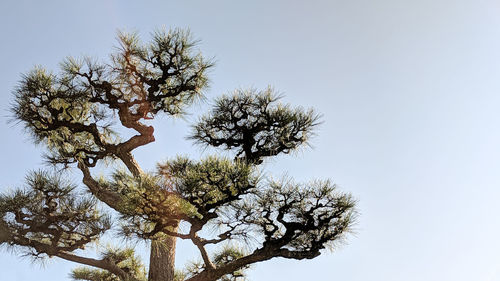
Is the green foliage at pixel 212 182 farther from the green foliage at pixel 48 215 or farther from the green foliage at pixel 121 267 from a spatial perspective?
the green foliage at pixel 121 267

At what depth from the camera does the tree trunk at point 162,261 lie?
401 cm

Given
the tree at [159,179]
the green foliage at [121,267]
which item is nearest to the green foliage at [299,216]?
the tree at [159,179]

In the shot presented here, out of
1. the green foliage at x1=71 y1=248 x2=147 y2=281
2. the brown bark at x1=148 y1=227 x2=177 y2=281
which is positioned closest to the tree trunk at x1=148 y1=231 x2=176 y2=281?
the brown bark at x1=148 y1=227 x2=177 y2=281

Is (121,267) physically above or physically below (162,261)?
above

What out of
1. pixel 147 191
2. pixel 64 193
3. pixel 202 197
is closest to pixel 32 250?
pixel 64 193

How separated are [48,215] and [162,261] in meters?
1.15

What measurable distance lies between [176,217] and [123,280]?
1.21m

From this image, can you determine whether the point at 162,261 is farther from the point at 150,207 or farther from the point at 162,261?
the point at 150,207

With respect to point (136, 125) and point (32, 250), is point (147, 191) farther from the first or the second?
point (32, 250)

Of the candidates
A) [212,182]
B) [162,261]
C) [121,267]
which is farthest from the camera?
[121,267]

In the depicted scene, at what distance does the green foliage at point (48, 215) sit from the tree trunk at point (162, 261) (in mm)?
523

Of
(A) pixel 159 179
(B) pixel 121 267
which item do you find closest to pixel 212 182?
(A) pixel 159 179

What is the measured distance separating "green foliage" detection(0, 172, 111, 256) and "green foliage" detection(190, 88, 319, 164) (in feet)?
4.29

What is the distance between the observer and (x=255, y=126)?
13.9ft
